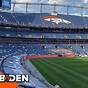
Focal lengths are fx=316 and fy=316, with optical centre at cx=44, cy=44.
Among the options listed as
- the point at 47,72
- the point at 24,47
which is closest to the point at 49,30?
Answer: the point at 24,47

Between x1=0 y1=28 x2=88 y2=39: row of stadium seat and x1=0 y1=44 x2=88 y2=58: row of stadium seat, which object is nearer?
x1=0 y1=44 x2=88 y2=58: row of stadium seat

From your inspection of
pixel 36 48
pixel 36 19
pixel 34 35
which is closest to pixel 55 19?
pixel 36 19

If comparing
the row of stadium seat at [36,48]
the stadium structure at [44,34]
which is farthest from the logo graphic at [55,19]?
the row of stadium seat at [36,48]

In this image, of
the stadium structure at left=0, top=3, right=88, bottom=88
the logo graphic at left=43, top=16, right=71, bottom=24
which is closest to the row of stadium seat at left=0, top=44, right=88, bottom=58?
the stadium structure at left=0, top=3, right=88, bottom=88

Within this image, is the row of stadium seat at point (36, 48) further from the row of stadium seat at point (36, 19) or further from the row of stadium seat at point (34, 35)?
the row of stadium seat at point (36, 19)

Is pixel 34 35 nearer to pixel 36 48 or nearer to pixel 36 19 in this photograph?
pixel 36 19

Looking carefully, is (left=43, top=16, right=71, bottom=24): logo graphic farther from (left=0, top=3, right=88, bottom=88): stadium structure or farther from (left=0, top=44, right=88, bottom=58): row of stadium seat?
(left=0, top=44, right=88, bottom=58): row of stadium seat

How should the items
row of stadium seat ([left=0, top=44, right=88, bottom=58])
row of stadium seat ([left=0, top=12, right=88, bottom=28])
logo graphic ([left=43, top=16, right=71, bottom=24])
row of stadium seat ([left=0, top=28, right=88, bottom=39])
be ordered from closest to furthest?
row of stadium seat ([left=0, top=44, right=88, bottom=58])
row of stadium seat ([left=0, top=28, right=88, bottom=39])
row of stadium seat ([left=0, top=12, right=88, bottom=28])
logo graphic ([left=43, top=16, right=71, bottom=24])

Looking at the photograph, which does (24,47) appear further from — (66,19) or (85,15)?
(85,15)

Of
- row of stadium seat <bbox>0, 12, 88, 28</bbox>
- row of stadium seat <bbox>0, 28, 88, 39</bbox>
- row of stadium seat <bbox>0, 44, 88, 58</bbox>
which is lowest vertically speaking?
row of stadium seat <bbox>0, 44, 88, 58</bbox>

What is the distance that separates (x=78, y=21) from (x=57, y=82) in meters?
71.9

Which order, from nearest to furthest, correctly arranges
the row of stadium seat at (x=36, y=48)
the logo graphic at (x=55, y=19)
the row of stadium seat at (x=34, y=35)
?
the row of stadium seat at (x=36, y=48)
the row of stadium seat at (x=34, y=35)
the logo graphic at (x=55, y=19)

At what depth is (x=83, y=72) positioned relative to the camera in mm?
49156

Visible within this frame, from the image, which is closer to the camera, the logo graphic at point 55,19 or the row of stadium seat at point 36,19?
the row of stadium seat at point 36,19
